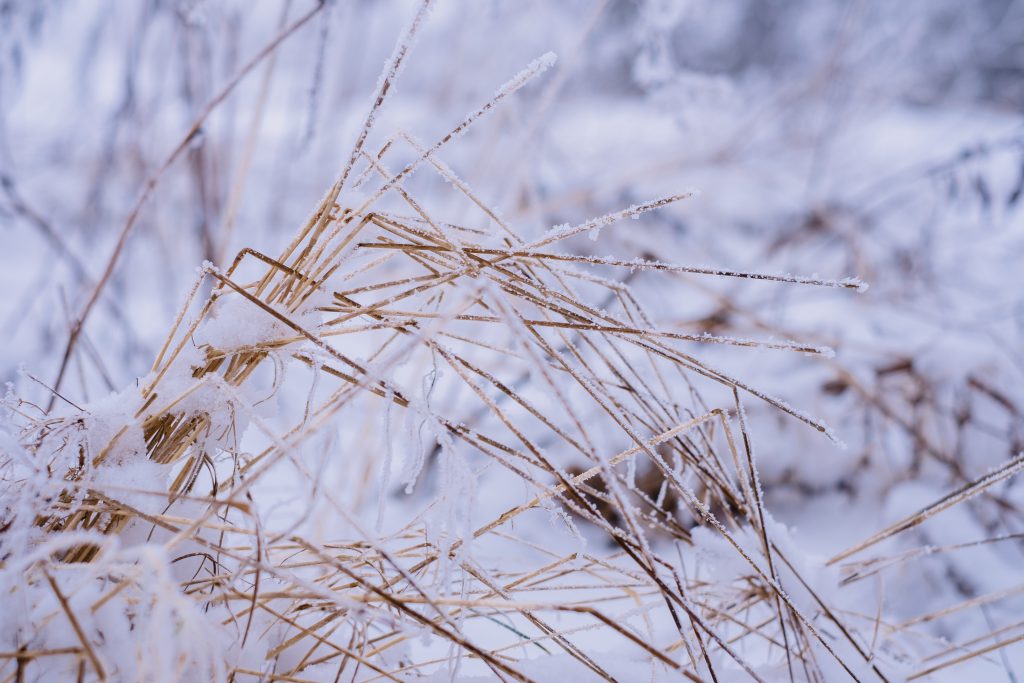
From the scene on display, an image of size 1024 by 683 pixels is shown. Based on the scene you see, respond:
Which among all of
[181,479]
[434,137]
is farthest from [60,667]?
[434,137]

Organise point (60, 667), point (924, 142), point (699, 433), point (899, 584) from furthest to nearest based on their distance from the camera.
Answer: point (924, 142), point (899, 584), point (699, 433), point (60, 667)

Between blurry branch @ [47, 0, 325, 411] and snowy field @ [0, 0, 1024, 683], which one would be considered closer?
snowy field @ [0, 0, 1024, 683]

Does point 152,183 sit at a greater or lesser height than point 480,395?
greater

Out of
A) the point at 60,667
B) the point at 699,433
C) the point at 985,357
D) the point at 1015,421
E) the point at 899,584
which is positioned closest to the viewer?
the point at 60,667

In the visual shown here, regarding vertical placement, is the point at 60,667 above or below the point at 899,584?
below

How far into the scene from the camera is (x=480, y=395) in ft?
1.47

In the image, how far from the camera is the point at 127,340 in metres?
1.12

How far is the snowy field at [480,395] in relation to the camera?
0.40 metres

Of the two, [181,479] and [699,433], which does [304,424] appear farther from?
[699,433]

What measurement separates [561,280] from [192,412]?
29 centimetres

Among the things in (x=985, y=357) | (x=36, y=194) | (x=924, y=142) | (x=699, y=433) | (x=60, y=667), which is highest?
(x=924, y=142)

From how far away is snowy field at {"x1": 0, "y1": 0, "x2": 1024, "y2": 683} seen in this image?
401 mm

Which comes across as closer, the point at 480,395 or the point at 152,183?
the point at 480,395

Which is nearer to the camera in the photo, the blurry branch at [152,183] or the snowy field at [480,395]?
the snowy field at [480,395]
